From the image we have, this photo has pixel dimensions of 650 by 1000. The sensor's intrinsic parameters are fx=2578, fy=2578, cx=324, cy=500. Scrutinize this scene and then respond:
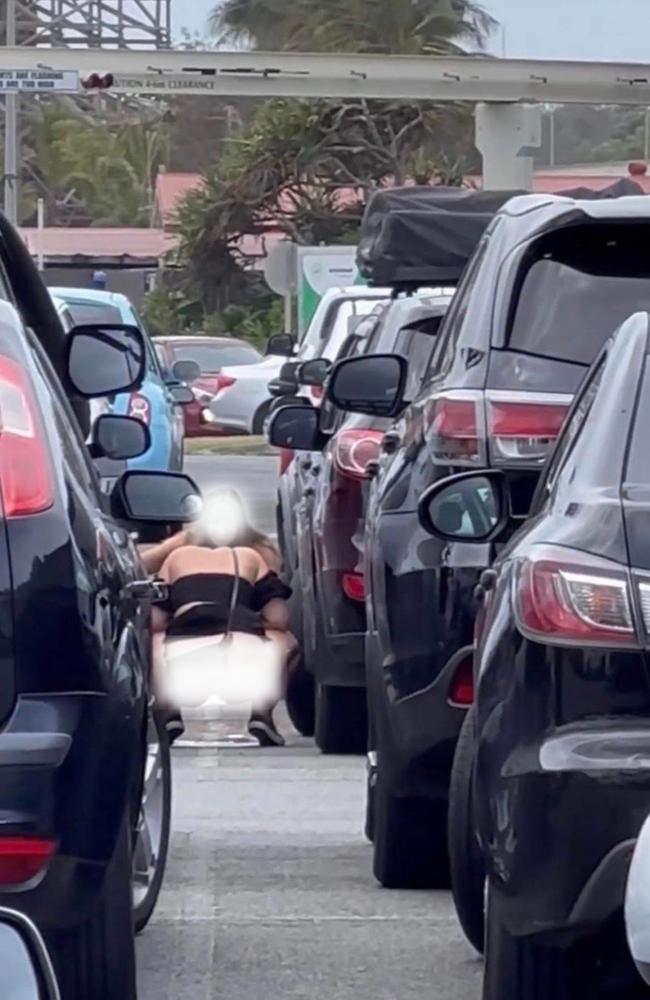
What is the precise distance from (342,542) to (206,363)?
27465 millimetres

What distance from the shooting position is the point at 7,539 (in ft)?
14.5

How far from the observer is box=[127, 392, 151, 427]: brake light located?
53.6 feet

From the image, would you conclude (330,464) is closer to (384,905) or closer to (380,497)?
(380,497)

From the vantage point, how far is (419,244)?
15.2 meters

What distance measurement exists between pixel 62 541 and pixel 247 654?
5.81 metres

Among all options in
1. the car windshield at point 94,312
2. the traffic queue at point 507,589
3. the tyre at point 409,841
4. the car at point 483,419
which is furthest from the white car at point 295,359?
the car at point 483,419

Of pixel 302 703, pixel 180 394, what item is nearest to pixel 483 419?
pixel 302 703

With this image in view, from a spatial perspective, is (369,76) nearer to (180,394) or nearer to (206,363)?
(206,363)

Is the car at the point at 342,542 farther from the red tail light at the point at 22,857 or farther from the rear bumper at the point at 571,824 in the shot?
the red tail light at the point at 22,857

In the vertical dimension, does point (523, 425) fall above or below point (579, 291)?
below

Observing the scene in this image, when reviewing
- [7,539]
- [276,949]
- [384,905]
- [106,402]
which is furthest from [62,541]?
[106,402]

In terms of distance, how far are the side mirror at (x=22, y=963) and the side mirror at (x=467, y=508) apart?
2.72m

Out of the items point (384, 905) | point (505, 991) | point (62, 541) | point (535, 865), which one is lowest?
point (384, 905)

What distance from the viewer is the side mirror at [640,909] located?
3557mm
